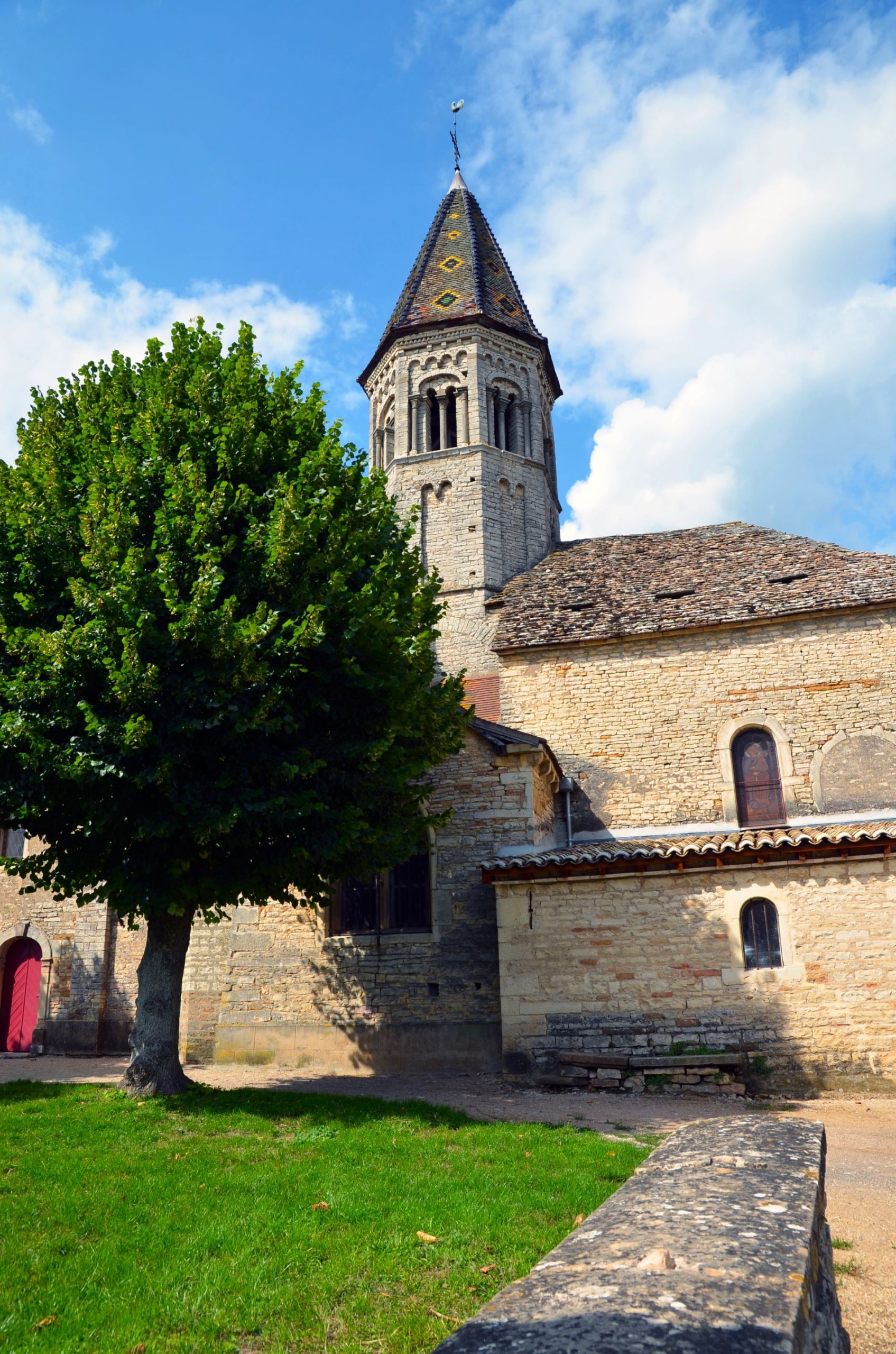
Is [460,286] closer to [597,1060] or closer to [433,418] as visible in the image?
[433,418]

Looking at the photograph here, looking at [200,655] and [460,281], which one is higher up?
[460,281]

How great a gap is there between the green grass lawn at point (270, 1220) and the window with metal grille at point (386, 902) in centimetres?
516

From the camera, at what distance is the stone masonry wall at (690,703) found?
15.9 meters

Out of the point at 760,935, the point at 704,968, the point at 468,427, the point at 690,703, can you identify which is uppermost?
the point at 468,427

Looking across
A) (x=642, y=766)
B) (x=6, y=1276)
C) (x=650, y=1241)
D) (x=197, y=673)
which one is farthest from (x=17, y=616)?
(x=642, y=766)

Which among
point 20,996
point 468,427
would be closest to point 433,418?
point 468,427

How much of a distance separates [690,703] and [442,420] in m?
11.0

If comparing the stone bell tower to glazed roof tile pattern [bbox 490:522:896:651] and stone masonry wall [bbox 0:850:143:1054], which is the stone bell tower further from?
stone masonry wall [bbox 0:850:143:1054]

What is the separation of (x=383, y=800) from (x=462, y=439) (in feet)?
46.6

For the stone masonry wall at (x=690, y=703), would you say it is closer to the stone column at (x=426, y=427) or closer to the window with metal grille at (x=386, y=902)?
the window with metal grille at (x=386, y=902)

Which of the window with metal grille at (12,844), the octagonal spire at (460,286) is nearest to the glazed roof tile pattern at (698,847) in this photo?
the window with metal grille at (12,844)

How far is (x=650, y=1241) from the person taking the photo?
263cm

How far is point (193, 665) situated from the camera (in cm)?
948

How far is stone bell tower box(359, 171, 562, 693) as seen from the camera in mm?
21312
